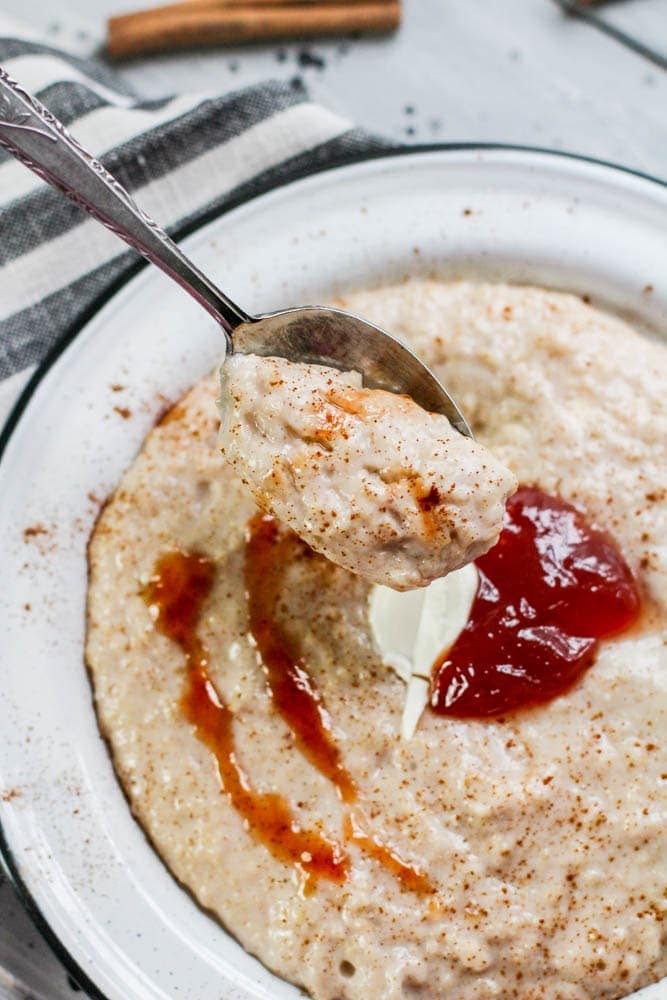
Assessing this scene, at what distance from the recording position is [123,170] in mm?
3887

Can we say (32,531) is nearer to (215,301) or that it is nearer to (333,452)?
(215,301)

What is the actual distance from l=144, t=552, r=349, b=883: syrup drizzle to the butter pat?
18.5 inches

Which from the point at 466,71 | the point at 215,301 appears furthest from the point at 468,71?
the point at 215,301

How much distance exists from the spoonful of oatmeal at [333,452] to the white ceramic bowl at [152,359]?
2.82ft

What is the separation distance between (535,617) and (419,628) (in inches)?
14.8

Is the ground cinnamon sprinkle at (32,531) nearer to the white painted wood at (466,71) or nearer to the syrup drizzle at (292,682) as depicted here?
the syrup drizzle at (292,682)

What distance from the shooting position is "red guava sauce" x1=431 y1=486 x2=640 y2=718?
3.19 metres

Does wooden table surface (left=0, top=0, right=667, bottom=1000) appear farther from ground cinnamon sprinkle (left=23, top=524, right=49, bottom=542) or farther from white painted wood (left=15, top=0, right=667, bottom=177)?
ground cinnamon sprinkle (left=23, top=524, right=49, bottom=542)

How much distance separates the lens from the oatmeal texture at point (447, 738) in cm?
308

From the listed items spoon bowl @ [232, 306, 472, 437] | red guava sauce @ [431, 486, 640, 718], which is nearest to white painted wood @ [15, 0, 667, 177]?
spoon bowl @ [232, 306, 472, 437]

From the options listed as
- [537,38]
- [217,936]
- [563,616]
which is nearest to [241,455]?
[563,616]

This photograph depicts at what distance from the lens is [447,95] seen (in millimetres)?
4469

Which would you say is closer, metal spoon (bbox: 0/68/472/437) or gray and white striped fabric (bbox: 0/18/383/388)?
metal spoon (bbox: 0/68/472/437)

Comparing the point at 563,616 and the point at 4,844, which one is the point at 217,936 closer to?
the point at 4,844
